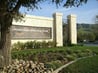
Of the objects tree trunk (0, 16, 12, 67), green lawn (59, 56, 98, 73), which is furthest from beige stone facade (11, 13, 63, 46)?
tree trunk (0, 16, 12, 67)

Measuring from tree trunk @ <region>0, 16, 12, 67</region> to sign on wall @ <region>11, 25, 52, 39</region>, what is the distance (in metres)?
15.3

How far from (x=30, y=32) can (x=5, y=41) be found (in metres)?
17.9

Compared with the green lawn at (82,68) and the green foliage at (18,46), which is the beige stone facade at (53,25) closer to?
the green foliage at (18,46)

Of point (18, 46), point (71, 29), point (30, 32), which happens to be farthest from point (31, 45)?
point (71, 29)

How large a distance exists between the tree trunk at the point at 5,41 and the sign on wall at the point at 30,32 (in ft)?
50.0

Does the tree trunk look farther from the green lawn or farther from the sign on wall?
the sign on wall

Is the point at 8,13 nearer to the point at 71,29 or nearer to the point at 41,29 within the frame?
the point at 41,29

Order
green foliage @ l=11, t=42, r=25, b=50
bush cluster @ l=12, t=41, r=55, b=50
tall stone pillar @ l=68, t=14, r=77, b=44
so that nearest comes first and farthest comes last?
green foliage @ l=11, t=42, r=25, b=50 < bush cluster @ l=12, t=41, r=55, b=50 < tall stone pillar @ l=68, t=14, r=77, b=44

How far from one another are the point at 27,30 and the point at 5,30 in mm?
17579

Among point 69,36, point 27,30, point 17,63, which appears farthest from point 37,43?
point 17,63

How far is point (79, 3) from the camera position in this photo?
11.8 meters

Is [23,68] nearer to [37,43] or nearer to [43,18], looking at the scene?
[37,43]

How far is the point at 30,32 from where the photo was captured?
98.3 feet

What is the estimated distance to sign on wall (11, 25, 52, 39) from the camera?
27991 mm
